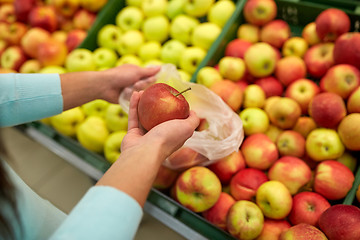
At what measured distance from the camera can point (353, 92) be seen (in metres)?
1.20

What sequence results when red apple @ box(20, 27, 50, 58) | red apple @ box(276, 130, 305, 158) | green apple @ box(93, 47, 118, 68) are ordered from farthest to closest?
red apple @ box(20, 27, 50, 58) → green apple @ box(93, 47, 118, 68) → red apple @ box(276, 130, 305, 158)

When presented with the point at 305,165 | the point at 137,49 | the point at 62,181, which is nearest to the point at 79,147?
the point at 62,181

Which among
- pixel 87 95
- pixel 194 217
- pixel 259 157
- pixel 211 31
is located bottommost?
pixel 194 217

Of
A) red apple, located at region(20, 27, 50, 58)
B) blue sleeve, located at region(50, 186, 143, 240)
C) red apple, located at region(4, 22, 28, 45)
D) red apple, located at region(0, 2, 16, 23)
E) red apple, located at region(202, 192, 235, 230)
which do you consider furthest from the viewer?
red apple, located at region(0, 2, 16, 23)

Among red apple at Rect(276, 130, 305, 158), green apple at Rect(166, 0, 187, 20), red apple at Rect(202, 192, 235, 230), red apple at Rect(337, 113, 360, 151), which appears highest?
green apple at Rect(166, 0, 187, 20)

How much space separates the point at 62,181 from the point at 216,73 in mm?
1269

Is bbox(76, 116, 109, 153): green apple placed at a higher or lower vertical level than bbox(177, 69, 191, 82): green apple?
lower

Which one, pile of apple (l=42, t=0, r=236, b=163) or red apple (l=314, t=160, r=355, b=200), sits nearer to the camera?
red apple (l=314, t=160, r=355, b=200)

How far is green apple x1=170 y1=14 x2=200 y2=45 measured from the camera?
1.77 metres

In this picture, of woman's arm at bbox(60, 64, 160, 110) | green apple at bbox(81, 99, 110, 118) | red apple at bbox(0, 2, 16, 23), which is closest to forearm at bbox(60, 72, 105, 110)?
woman's arm at bbox(60, 64, 160, 110)

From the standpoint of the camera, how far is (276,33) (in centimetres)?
155

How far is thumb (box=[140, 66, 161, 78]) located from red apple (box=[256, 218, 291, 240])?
80cm

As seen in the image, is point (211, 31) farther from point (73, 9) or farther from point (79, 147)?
point (73, 9)

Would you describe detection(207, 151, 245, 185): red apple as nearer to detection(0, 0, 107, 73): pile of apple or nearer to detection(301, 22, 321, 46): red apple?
detection(301, 22, 321, 46): red apple
